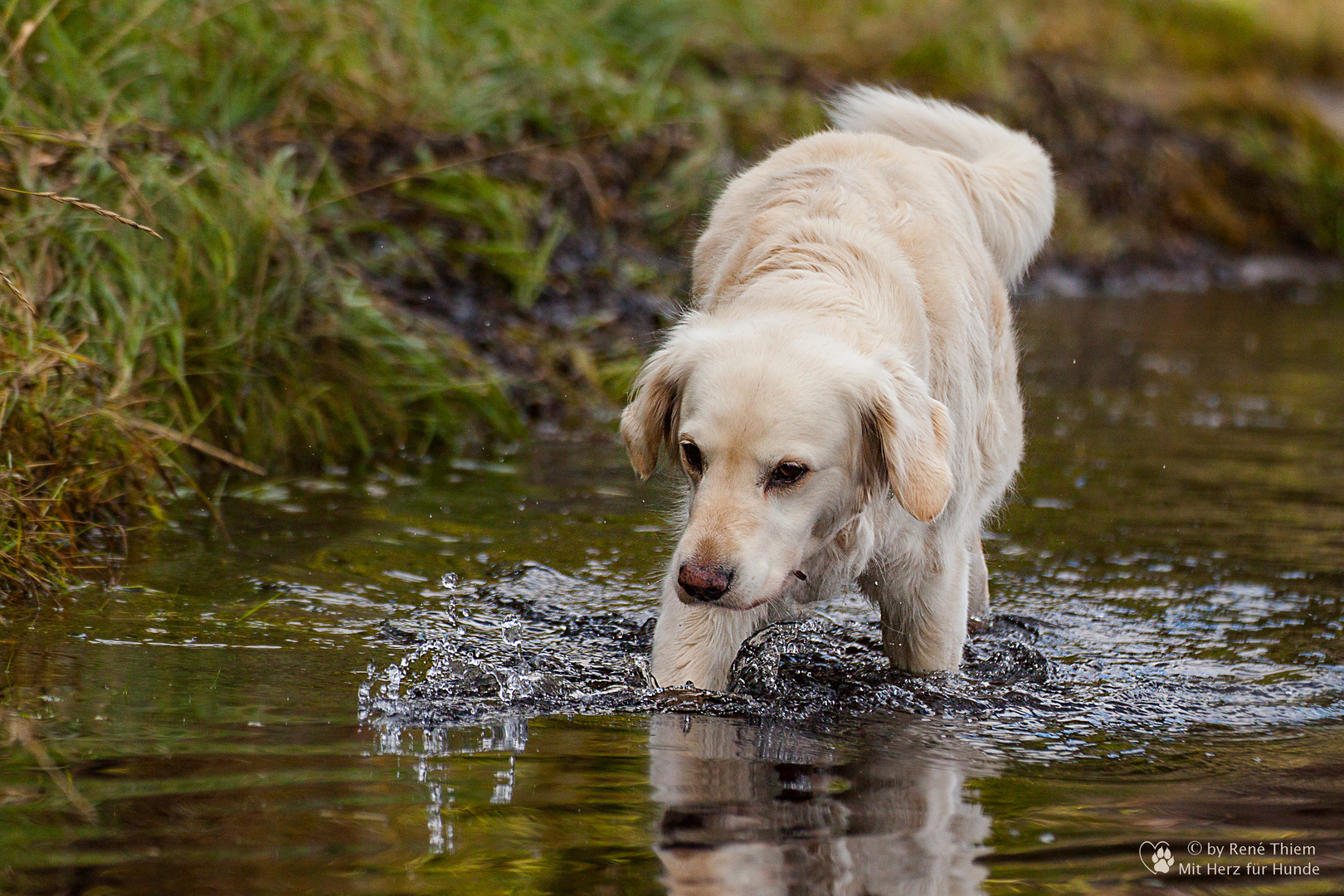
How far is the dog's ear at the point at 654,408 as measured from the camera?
372 centimetres

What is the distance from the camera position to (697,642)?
3.77m

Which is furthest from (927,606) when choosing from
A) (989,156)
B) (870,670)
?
(989,156)

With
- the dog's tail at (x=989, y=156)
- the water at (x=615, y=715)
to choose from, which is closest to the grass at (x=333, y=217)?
the water at (x=615, y=715)

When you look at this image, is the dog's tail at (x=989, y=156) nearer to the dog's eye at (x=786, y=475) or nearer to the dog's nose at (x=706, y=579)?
the dog's eye at (x=786, y=475)

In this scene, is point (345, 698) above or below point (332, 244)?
below

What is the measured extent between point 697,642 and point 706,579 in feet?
1.72

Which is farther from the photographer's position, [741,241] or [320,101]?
[320,101]

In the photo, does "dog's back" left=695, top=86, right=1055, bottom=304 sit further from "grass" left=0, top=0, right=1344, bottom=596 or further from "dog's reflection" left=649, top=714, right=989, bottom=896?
"grass" left=0, top=0, right=1344, bottom=596

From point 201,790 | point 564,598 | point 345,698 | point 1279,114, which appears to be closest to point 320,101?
point 564,598

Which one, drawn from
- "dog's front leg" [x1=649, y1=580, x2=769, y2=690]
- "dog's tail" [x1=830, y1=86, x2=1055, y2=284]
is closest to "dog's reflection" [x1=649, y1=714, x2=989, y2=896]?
"dog's front leg" [x1=649, y1=580, x2=769, y2=690]

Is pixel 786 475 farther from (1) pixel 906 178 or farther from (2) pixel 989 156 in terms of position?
(2) pixel 989 156

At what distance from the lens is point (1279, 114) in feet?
56.3

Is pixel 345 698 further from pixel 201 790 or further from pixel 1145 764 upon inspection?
Answer: pixel 1145 764

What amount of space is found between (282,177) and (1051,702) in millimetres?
4170
